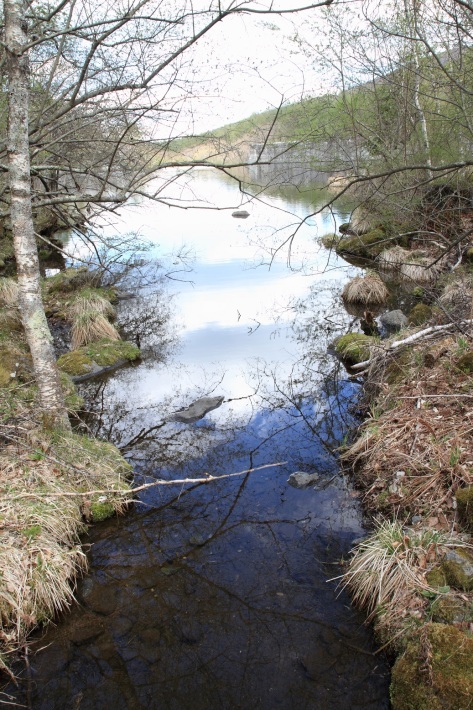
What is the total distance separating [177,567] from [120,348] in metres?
5.88

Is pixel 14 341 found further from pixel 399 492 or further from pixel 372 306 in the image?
pixel 372 306

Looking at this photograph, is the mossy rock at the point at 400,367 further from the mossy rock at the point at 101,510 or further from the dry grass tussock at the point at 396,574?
the mossy rock at the point at 101,510

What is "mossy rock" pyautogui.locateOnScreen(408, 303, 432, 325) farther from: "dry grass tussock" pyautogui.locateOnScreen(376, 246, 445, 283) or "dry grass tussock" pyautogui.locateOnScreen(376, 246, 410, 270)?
"dry grass tussock" pyautogui.locateOnScreen(376, 246, 410, 270)

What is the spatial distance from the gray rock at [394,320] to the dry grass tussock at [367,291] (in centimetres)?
175

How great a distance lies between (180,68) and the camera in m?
5.02

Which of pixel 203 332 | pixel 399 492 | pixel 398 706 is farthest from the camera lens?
pixel 203 332

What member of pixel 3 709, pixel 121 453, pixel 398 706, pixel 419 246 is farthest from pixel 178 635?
pixel 419 246

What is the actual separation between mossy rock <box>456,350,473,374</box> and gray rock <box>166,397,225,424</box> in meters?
3.47

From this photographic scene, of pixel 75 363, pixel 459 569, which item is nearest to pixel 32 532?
pixel 459 569

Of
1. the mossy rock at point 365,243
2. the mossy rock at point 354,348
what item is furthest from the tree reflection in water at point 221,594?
the mossy rock at point 365,243

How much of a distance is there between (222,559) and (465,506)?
2.07 meters

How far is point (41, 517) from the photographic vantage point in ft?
13.9

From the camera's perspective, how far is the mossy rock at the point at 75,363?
859cm

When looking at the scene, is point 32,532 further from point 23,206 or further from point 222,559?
point 23,206
